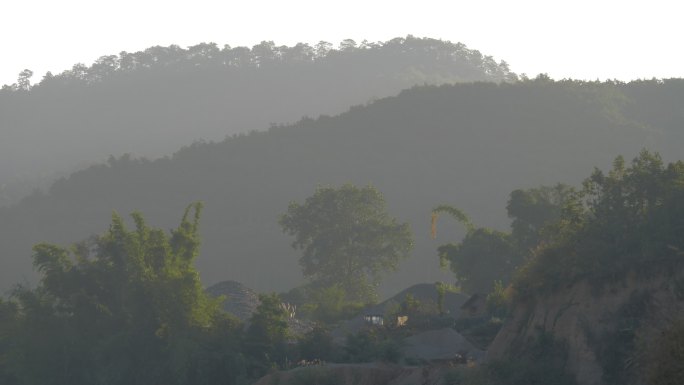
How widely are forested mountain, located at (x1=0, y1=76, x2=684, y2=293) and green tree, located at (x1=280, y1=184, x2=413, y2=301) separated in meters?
23.7

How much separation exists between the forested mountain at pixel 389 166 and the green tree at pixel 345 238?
23.7 meters

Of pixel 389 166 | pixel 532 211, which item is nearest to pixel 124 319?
pixel 532 211

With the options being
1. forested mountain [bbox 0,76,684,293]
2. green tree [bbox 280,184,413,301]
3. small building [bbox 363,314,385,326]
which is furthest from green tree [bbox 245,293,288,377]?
forested mountain [bbox 0,76,684,293]

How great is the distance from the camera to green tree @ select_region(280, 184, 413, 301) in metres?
90.4

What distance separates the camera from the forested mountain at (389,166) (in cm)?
12750

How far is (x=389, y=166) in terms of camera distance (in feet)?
460

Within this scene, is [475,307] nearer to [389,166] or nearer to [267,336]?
[267,336]

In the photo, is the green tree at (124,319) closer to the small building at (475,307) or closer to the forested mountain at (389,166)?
the small building at (475,307)

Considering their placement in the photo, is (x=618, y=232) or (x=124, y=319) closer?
Result: (x=618, y=232)

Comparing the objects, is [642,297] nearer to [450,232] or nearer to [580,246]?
[580,246]

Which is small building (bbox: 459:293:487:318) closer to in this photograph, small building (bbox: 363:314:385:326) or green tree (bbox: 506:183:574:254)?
small building (bbox: 363:314:385:326)

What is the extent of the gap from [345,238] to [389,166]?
50.1 meters

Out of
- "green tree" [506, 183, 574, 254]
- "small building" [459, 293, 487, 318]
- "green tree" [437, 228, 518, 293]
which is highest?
"green tree" [506, 183, 574, 254]

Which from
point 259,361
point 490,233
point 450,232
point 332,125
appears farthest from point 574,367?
point 332,125
